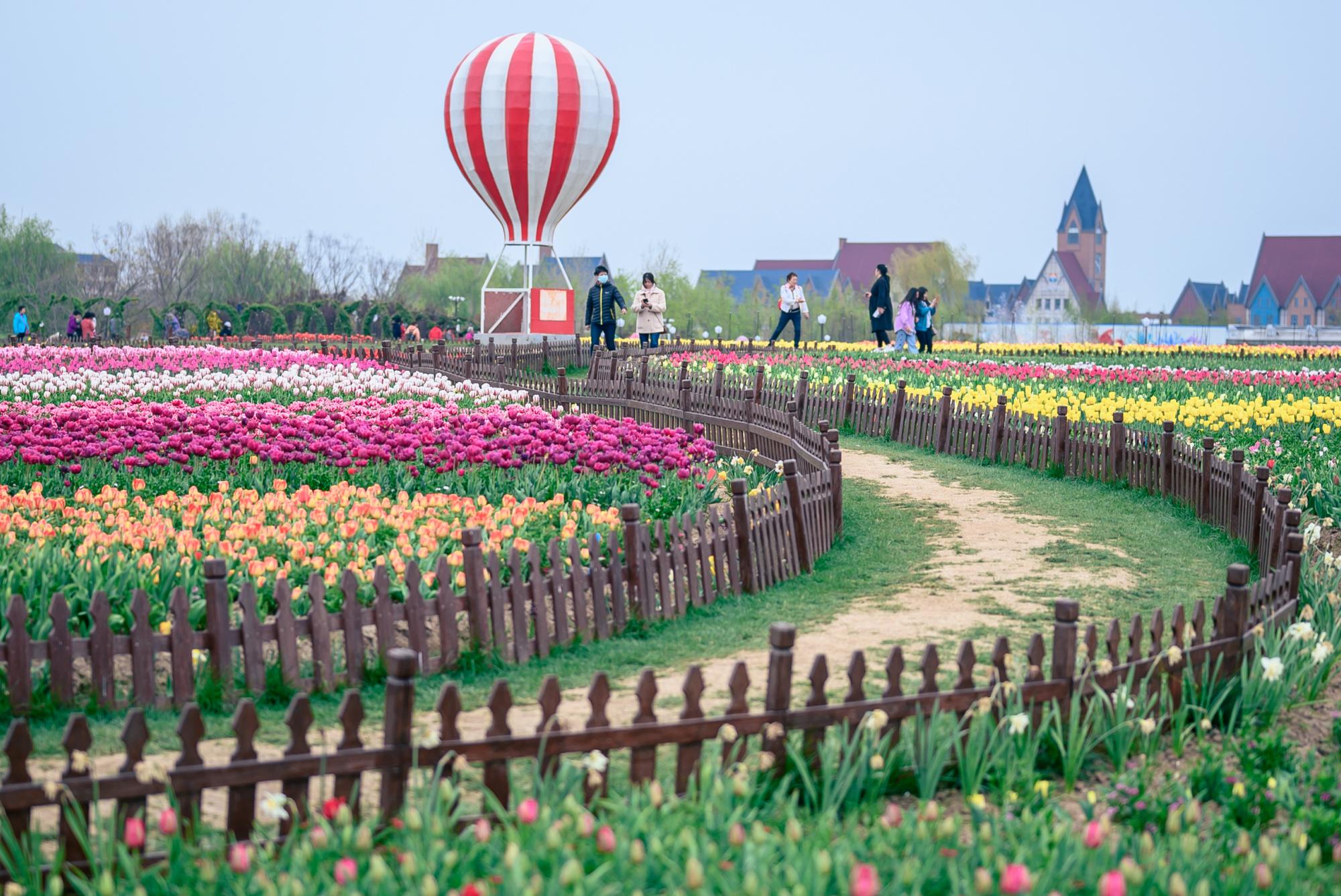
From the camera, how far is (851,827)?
430cm

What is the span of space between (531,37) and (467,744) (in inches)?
1338

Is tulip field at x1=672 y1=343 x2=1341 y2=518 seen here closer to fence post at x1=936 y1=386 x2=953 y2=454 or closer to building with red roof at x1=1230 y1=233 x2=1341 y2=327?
fence post at x1=936 y1=386 x2=953 y2=454

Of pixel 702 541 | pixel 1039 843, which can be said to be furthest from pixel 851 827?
pixel 702 541

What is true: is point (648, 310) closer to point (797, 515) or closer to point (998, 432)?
point (998, 432)

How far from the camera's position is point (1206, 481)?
1183cm

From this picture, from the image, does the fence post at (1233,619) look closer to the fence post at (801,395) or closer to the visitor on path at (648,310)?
the fence post at (801,395)

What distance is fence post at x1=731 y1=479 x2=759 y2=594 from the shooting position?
8.72m

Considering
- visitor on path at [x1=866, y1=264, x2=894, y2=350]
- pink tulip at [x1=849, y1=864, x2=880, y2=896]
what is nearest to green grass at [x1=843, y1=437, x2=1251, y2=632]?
pink tulip at [x1=849, y1=864, x2=880, y2=896]

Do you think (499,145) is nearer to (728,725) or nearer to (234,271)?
(728,725)

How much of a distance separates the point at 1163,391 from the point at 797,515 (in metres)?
10.9

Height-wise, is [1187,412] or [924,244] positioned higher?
[924,244]

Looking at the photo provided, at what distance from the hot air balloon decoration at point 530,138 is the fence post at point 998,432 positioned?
20.8 metres

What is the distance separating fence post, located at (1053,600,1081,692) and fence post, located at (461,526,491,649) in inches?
112

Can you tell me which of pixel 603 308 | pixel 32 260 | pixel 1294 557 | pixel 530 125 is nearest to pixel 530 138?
pixel 530 125
